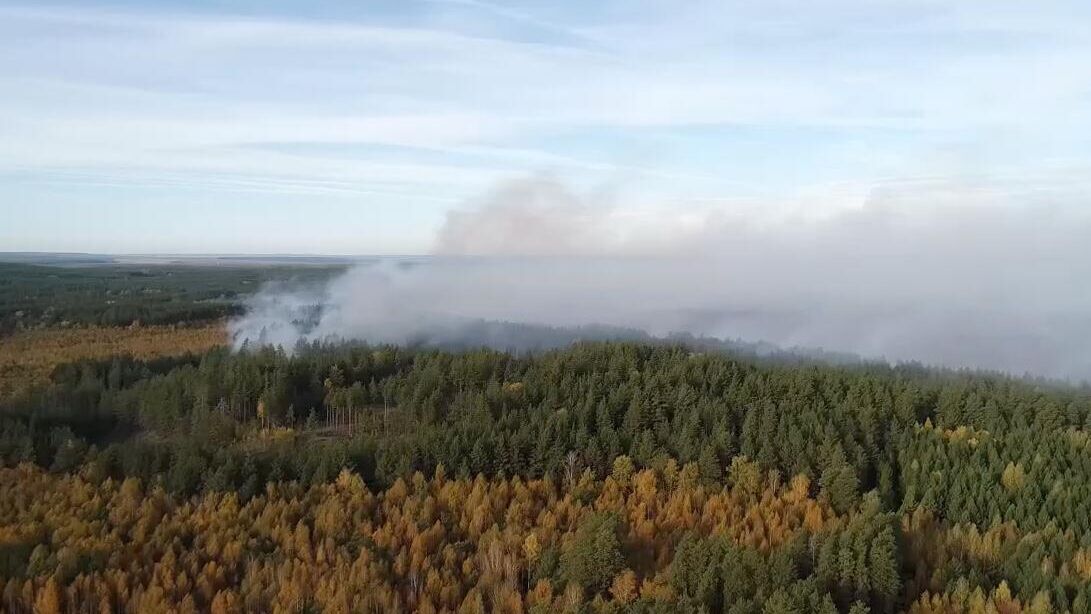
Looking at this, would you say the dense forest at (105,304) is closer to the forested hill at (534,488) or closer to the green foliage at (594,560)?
the forested hill at (534,488)

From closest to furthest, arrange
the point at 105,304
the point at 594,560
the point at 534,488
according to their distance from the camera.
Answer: the point at 594,560 < the point at 534,488 < the point at 105,304

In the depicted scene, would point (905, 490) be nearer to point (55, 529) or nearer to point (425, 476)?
point (425, 476)

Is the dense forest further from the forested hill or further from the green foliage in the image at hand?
the green foliage

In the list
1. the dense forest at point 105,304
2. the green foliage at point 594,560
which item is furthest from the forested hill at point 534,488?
the dense forest at point 105,304

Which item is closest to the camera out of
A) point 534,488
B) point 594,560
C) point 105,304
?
point 594,560

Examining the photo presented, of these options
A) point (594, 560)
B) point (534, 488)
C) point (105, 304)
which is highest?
point (105, 304)

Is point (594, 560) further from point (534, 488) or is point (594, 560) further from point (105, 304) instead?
point (105, 304)

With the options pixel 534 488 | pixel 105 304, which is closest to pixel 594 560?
pixel 534 488

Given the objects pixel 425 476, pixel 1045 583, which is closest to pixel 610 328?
pixel 425 476
